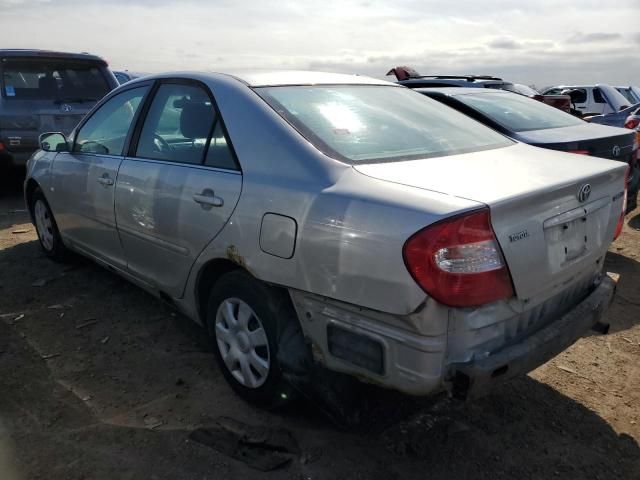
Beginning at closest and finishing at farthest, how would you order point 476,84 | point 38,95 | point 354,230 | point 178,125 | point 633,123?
1. point 354,230
2. point 178,125
3. point 38,95
4. point 476,84
5. point 633,123

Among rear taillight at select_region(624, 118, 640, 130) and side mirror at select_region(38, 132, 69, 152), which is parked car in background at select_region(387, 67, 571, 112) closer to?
rear taillight at select_region(624, 118, 640, 130)

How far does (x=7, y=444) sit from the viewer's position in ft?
8.52

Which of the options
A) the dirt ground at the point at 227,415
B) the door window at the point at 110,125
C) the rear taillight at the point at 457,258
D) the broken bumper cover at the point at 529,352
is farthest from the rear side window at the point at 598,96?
the rear taillight at the point at 457,258

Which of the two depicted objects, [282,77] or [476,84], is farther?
[476,84]

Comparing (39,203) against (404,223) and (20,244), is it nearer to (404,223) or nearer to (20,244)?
(20,244)

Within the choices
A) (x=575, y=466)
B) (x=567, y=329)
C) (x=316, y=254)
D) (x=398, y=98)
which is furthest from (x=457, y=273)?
(x=398, y=98)

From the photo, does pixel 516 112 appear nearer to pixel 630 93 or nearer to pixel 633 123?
pixel 633 123

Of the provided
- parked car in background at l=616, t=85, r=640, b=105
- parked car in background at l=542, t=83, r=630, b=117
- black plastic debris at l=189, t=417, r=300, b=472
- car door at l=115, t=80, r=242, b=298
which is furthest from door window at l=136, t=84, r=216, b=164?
parked car in background at l=616, t=85, r=640, b=105

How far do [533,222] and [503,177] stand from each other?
254 millimetres

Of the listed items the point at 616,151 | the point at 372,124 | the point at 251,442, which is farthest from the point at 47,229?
the point at 616,151

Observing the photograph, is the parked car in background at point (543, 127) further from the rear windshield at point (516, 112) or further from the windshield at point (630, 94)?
the windshield at point (630, 94)

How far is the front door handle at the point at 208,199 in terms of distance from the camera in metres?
2.69

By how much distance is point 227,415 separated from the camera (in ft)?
9.20

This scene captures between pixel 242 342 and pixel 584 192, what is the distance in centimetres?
172
